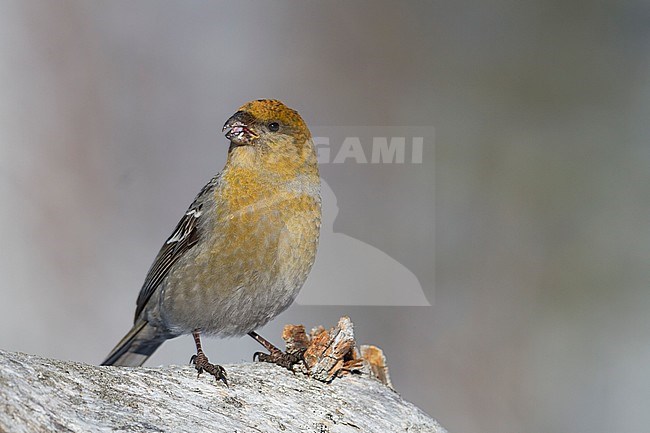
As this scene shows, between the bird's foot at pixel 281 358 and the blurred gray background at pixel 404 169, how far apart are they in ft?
1.89

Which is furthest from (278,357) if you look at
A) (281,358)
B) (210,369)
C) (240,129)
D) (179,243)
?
(240,129)

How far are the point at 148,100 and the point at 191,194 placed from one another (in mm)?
420

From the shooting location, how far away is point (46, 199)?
117 inches

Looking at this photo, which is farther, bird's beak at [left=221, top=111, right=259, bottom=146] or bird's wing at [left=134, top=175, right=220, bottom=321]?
bird's wing at [left=134, top=175, right=220, bottom=321]

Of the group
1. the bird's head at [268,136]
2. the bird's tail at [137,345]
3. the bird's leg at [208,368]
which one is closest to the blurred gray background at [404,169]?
the bird's tail at [137,345]

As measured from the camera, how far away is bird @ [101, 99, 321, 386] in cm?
200

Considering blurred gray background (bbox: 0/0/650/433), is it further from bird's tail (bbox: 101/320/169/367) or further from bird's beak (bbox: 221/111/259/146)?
bird's beak (bbox: 221/111/259/146)

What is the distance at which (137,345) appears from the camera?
7.80ft

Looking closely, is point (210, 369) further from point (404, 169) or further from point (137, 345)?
point (404, 169)

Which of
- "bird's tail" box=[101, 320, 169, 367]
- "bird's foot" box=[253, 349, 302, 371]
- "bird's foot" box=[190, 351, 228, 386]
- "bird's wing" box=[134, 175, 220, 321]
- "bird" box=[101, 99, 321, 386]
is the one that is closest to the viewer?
"bird's foot" box=[190, 351, 228, 386]

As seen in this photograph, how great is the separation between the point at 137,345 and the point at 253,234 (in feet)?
2.12

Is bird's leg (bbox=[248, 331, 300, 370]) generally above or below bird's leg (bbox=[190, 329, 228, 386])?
above

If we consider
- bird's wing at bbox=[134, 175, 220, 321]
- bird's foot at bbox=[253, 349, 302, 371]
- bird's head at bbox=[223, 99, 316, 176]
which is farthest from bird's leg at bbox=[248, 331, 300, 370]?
bird's head at bbox=[223, 99, 316, 176]

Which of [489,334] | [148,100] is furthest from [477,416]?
[148,100]
